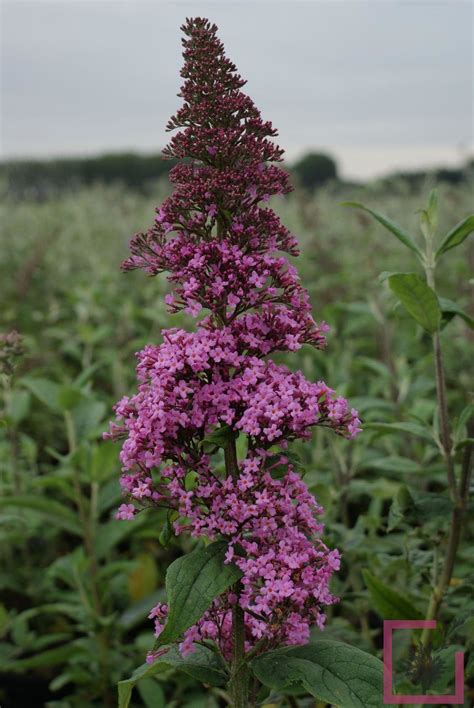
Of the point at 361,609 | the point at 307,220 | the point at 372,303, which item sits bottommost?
the point at 361,609

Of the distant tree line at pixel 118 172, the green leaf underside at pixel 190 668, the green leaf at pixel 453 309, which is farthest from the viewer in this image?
the distant tree line at pixel 118 172

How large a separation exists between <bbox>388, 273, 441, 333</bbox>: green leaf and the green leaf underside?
111cm

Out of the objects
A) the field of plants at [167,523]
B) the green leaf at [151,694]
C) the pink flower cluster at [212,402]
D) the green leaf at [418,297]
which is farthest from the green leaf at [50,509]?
the green leaf at [418,297]

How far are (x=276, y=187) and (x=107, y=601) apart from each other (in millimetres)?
2539

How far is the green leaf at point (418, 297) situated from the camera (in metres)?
2.23

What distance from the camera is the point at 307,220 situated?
726 centimetres

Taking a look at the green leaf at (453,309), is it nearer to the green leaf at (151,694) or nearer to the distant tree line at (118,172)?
the distant tree line at (118,172)

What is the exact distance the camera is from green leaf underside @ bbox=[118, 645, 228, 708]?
187 centimetres

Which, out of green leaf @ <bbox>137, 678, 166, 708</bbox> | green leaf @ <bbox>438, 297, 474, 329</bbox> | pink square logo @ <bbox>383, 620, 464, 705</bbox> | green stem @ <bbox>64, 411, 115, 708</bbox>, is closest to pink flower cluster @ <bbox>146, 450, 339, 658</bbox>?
pink square logo @ <bbox>383, 620, 464, 705</bbox>

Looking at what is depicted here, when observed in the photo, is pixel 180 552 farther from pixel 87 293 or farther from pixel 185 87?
pixel 185 87

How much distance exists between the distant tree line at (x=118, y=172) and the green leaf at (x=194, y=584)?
1.00 metres

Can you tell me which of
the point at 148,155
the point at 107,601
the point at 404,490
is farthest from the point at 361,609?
the point at 148,155

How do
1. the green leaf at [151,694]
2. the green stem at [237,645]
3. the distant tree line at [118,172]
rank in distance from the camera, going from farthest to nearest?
the distant tree line at [118,172] → the green leaf at [151,694] → the green stem at [237,645]

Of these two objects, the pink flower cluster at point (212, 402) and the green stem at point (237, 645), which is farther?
the green stem at point (237, 645)
